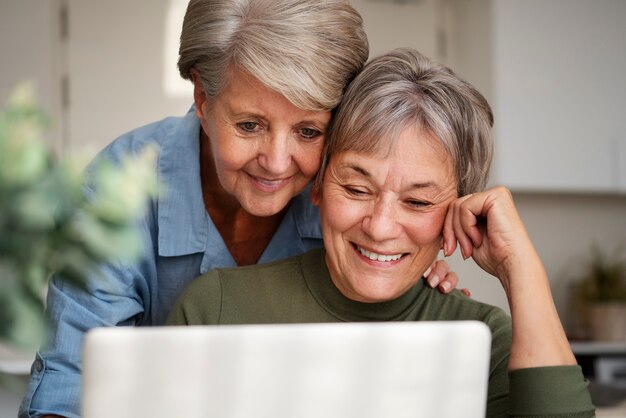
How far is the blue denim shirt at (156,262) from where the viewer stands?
5.09ft

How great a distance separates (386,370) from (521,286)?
0.68 metres

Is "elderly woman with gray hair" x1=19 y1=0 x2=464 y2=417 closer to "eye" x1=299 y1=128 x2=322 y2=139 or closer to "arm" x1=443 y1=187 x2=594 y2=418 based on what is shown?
"eye" x1=299 y1=128 x2=322 y2=139

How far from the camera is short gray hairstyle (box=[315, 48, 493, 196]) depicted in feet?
4.95

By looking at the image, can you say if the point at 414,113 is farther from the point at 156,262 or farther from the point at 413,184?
the point at 156,262

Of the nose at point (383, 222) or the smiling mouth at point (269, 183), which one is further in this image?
the smiling mouth at point (269, 183)

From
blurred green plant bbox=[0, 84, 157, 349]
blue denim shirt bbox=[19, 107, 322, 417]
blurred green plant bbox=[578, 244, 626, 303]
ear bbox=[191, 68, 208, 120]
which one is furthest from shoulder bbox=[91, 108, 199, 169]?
blurred green plant bbox=[578, 244, 626, 303]

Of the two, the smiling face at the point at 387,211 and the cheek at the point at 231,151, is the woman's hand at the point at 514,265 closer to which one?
the smiling face at the point at 387,211

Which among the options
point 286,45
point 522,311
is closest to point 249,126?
point 286,45

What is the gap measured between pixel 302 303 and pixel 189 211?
324 millimetres

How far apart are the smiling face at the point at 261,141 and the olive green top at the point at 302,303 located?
0.13 metres

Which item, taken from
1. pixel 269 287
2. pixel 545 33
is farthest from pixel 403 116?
pixel 545 33

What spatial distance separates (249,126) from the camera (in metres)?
1.55

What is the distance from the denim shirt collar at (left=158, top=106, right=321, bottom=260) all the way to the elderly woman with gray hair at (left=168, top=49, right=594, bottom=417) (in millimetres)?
180

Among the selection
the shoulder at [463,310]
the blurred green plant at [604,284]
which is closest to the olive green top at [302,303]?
the shoulder at [463,310]
